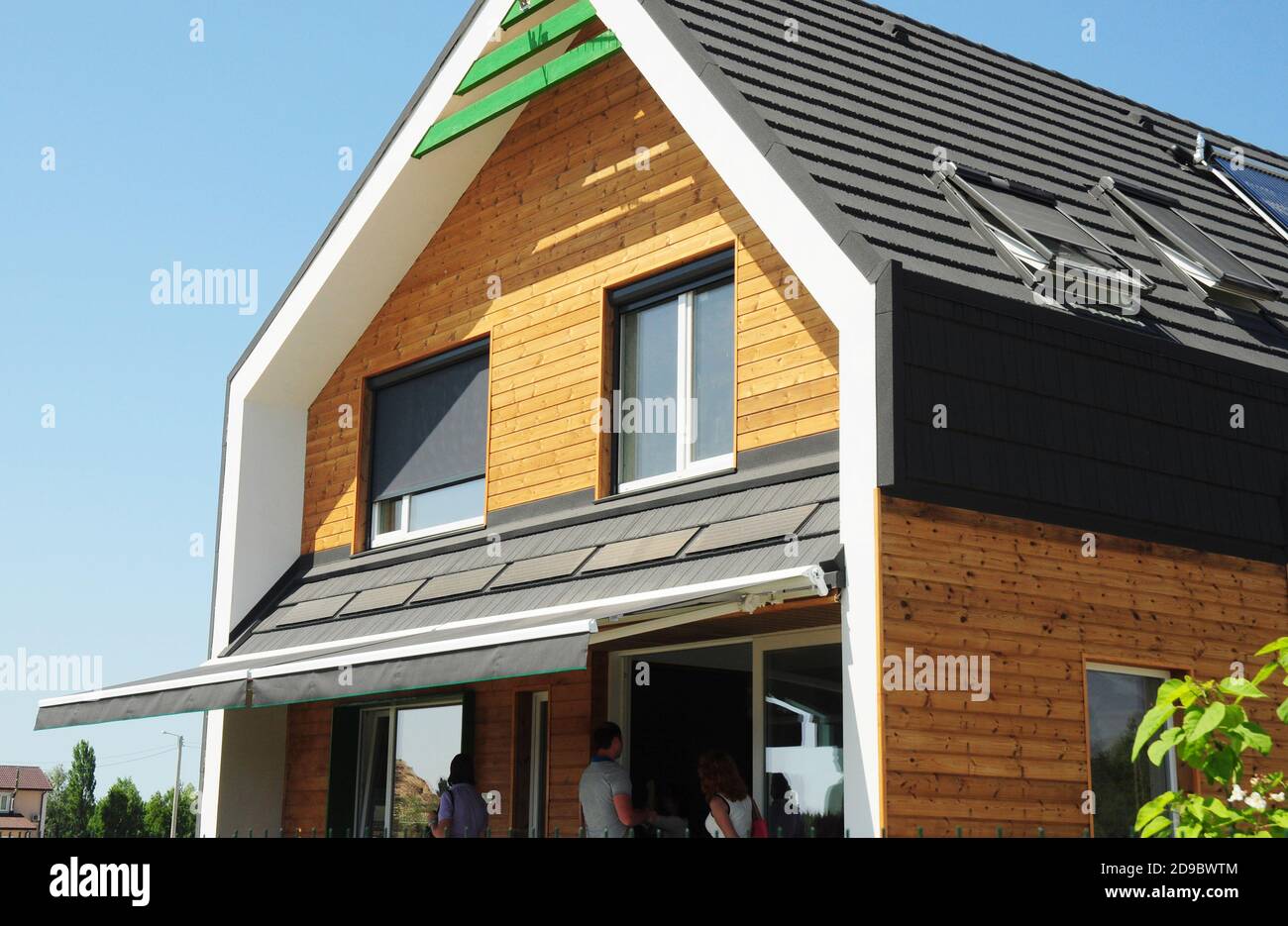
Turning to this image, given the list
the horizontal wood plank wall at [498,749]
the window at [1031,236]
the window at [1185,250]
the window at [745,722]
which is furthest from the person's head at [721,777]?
the window at [1185,250]

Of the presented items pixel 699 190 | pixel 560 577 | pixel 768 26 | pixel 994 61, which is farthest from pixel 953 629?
pixel 994 61

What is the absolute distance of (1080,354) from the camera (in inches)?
393

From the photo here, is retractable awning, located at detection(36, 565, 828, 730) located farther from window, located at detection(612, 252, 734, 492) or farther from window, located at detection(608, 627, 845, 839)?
window, located at detection(612, 252, 734, 492)

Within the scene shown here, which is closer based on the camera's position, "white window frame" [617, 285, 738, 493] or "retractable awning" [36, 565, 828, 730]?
"retractable awning" [36, 565, 828, 730]

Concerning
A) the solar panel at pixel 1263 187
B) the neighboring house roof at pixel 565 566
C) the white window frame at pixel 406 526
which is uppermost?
the solar panel at pixel 1263 187

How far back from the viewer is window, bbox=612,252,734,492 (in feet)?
38.1

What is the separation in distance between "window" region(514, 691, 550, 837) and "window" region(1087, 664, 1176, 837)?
469cm

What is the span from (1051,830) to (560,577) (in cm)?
431

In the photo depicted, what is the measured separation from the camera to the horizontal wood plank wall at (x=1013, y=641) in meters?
8.74

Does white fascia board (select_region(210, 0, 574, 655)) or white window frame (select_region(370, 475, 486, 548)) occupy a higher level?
white fascia board (select_region(210, 0, 574, 655))

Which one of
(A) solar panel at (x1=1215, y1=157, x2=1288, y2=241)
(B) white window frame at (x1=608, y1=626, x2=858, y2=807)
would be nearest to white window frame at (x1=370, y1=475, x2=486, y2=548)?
(B) white window frame at (x1=608, y1=626, x2=858, y2=807)

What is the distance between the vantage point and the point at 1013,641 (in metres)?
9.30

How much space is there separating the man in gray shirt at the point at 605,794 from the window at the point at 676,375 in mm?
2275

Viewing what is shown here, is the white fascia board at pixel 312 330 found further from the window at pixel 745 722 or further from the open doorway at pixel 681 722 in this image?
the open doorway at pixel 681 722
